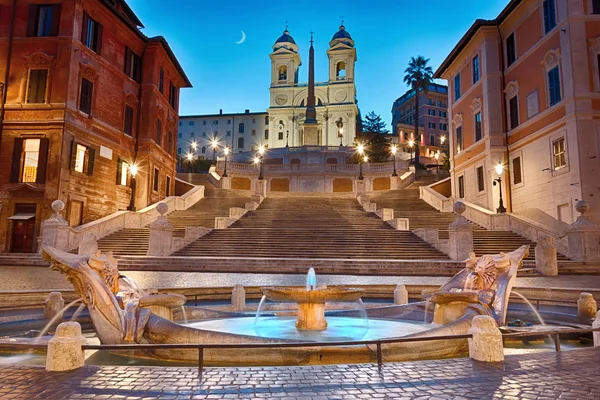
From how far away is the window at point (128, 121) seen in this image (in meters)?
31.3

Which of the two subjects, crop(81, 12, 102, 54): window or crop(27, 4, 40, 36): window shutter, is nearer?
crop(27, 4, 40, 36): window shutter

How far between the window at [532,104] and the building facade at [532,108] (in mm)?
62

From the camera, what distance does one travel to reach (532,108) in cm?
2580

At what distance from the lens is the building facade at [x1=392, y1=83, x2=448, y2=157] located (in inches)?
3342

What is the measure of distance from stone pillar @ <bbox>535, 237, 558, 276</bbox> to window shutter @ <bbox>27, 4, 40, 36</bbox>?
30.1m

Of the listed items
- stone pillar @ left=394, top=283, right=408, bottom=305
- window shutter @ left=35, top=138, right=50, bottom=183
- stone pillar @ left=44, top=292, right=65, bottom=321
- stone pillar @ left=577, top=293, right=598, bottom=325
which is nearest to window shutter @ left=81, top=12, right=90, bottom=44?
window shutter @ left=35, top=138, right=50, bottom=183

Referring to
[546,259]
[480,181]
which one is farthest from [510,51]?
[546,259]

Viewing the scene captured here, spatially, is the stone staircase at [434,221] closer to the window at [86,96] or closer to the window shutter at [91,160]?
the window shutter at [91,160]

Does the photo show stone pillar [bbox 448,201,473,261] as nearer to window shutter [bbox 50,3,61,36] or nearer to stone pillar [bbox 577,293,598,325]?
stone pillar [bbox 577,293,598,325]

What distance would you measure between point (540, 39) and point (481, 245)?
13982 millimetres

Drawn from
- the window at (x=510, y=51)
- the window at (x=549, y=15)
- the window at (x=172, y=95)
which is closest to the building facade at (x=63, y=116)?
the window at (x=172, y=95)

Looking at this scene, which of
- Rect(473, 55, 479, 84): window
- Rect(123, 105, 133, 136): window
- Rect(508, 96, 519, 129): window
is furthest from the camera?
Rect(473, 55, 479, 84): window

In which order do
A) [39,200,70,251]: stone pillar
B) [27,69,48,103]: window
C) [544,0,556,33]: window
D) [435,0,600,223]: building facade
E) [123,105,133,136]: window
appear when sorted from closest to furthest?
1. [39,200,70,251]: stone pillar
2. [435,0,600,223]: building facade
3. [544,0,556,33]: window
4. [27,69,48,103]: window
5. [123,105,133,136]: window

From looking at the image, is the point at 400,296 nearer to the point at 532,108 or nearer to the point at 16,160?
the point at 532,108
